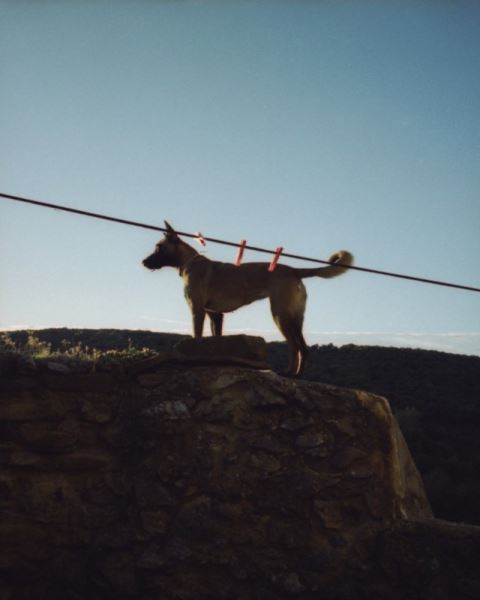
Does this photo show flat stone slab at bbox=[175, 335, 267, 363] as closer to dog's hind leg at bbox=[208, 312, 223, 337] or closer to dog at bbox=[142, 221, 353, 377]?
dog at bbox=[142, 221, 353, 377]

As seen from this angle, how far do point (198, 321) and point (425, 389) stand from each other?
22.9 m

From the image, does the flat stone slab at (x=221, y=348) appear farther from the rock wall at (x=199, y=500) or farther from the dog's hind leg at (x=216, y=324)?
the dog's hind leg at (x=216, y=324)

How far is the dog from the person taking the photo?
601cm

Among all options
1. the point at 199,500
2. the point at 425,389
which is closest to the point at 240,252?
the point at 199,500

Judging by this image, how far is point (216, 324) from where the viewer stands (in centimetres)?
620

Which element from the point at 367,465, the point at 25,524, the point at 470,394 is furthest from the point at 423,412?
the point at 25,524

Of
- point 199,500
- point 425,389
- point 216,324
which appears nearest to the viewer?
point 199,500

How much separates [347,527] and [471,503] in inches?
527

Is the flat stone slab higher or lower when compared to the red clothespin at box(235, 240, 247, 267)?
lower

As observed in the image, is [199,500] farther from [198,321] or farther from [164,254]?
[164,254]

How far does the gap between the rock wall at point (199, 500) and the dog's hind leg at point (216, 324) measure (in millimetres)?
757

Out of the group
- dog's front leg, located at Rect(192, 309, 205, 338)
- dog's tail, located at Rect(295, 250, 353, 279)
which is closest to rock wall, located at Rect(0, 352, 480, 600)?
dog's front leg, located at Rect(192, 309, 205, 338)

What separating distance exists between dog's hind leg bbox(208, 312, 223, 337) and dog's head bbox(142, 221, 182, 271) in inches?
27.7

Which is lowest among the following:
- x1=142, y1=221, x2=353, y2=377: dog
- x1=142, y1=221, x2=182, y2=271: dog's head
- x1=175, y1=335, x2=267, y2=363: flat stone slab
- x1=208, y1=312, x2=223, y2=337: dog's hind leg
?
x1=175, y1=335, x2=267, y2=363: flat stone slab
